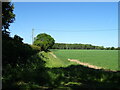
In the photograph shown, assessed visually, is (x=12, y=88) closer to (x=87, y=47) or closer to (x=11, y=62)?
(x=11, y=62)

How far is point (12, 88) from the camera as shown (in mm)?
5344

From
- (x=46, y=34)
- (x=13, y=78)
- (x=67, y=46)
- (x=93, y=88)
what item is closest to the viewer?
(x=93, y=88)

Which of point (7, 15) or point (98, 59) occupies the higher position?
point (7, 15)

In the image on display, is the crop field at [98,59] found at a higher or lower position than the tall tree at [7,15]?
lower

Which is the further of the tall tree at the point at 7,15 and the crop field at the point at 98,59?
the tall tree at the point at 7,15

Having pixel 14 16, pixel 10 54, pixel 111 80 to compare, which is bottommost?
pixel 111 80

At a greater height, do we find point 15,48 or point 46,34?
point 46,34

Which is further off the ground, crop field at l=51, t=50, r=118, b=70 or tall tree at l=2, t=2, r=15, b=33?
tall tree at l=2, t=2, r=15, b=33

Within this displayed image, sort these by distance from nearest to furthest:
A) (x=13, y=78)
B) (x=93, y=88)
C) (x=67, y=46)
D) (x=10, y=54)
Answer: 1. (x=93, y=88)
2. (x=13, y=78)
3. (x=10, y=54)
4. (x=67, y=46)

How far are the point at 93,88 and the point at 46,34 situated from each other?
75.8 m

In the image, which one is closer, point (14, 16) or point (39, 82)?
point (39, 82)

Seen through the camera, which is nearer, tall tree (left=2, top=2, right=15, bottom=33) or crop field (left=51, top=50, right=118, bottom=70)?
crop field (left=51, top=50, right=118, bottom=70)

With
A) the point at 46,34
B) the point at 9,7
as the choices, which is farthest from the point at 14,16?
the point at 46,34

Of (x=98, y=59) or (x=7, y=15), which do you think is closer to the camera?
(x=7, y=15)
